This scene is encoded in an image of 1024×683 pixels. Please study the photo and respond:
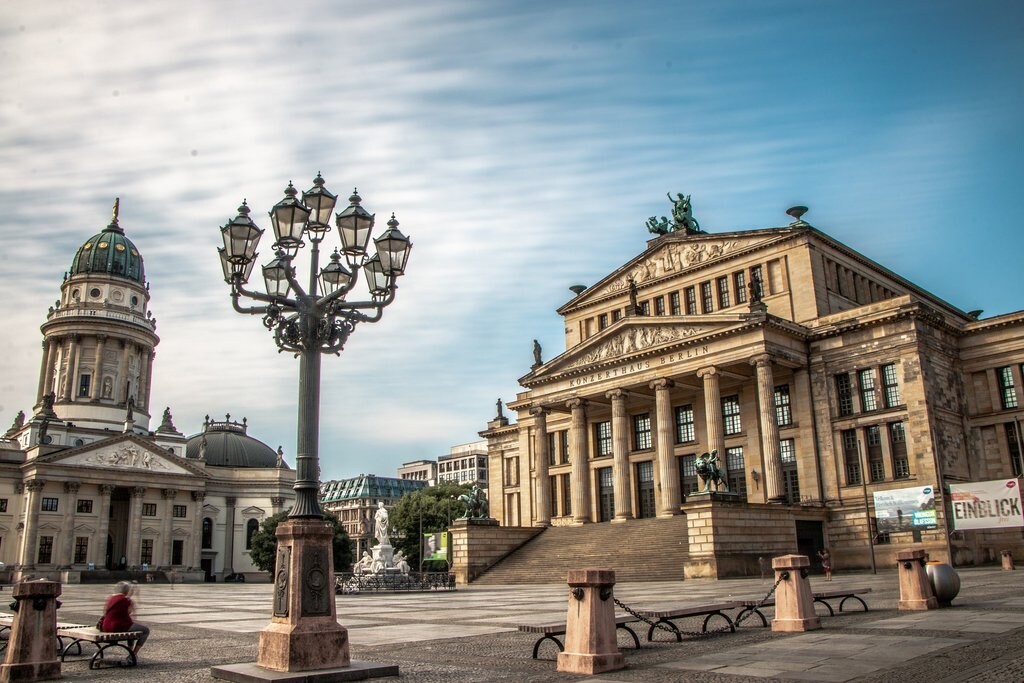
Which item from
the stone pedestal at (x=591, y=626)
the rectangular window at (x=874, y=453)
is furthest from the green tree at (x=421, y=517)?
the stone pedestal at (x=591, y=626)

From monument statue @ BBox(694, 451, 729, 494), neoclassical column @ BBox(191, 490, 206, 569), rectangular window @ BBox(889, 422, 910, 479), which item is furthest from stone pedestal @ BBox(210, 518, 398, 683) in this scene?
neoclassical column @ BBox(191, 490, 206, 569)

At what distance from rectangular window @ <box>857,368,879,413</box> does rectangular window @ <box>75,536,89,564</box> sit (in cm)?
7505

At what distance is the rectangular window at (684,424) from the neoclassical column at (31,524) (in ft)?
206

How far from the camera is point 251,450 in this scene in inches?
4289

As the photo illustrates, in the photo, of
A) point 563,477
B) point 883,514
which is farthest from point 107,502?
point 883,514

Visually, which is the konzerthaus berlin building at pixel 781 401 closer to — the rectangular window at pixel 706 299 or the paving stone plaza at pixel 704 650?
the rectangular window at pixel 706 299

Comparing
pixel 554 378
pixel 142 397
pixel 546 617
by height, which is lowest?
pixel 546 617

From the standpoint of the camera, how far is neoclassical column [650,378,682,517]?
156 ft

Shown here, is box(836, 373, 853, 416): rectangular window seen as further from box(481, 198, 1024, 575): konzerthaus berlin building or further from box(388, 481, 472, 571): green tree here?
box(388, 481, 472, 571): green tree

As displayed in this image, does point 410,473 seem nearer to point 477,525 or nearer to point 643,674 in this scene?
point 477,525

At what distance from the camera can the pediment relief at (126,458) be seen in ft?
270

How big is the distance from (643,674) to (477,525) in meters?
39.4

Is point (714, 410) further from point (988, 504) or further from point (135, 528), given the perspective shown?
point (135, 528)

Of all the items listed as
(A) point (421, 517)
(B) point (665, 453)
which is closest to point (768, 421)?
(B) point (665, 453)
